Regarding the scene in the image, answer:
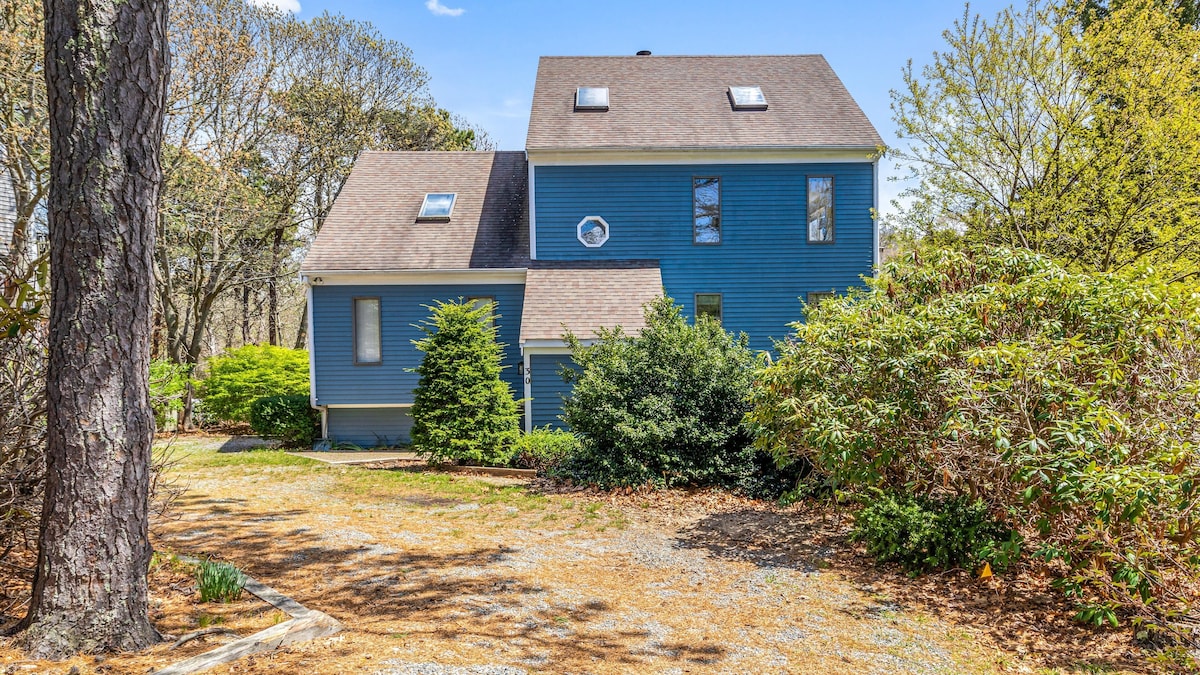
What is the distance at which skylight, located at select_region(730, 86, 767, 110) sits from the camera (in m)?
16.7

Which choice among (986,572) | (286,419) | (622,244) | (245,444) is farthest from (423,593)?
(245,444)

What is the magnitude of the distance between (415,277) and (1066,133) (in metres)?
12.5

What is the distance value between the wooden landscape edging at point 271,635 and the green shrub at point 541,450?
676 cm

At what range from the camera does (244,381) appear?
688 inches

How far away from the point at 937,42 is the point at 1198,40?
414 cm

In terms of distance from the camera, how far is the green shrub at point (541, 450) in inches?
450

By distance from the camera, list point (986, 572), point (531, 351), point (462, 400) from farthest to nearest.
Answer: point (531, 351) < point (462, 400) < point (986, 572)

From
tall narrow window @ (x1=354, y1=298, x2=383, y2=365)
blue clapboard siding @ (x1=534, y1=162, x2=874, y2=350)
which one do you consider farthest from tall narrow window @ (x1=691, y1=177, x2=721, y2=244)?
tall narrow window @ (x1=354, y1=298, x2=383, y2=365)

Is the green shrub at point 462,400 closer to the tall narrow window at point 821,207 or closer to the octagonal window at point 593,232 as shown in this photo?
the octagonal window at point 593,232

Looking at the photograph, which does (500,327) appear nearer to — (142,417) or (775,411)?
(775,411)

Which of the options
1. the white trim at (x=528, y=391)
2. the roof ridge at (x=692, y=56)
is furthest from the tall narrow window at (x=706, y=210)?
the roof ridge at (x=692, y=56)

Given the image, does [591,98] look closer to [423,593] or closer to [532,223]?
[532,223]

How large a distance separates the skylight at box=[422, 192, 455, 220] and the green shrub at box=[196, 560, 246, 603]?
12607mm

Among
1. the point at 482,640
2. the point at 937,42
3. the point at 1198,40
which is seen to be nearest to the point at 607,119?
the point at 937,42
